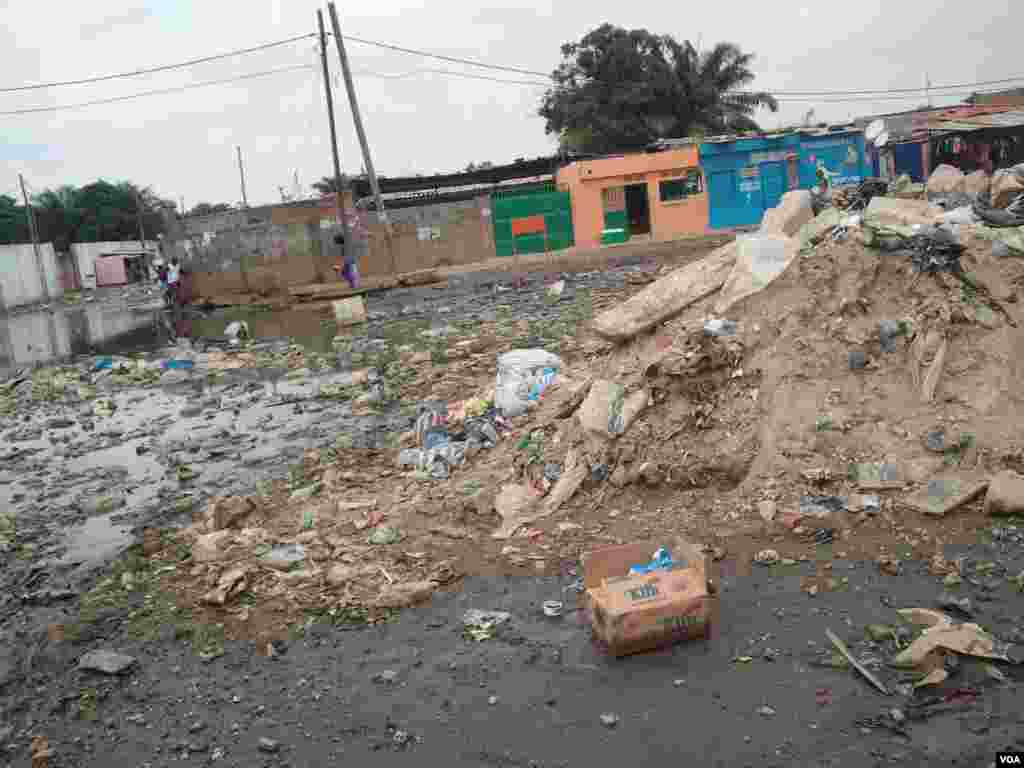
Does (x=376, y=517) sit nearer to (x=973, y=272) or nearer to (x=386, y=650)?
(x=386, y=650)

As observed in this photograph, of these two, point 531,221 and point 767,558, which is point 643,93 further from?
point 767,558

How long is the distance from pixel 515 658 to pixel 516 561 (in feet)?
2.88

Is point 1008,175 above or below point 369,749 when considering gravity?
above

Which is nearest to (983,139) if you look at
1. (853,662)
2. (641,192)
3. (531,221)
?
(641,192)

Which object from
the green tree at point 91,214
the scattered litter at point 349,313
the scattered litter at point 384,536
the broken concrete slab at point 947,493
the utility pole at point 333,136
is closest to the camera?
the broken concrete slab at point 947,493

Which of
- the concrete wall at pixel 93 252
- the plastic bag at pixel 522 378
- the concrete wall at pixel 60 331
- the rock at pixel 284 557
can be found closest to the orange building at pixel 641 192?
the concrete wall at pixel 60 331

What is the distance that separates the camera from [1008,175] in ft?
20.6

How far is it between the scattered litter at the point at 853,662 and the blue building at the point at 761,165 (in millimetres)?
23351

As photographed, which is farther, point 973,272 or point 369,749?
point 973,272

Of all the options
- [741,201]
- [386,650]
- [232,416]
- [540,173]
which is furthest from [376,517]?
[540,173]

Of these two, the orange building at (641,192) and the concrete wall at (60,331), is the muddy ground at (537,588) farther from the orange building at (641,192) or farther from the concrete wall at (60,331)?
the orange building at (641,192)

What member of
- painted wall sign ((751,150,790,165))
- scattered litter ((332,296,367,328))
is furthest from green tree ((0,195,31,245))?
painted wall sign ((751,150,790,165))

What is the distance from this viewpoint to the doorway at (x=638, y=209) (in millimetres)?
25812

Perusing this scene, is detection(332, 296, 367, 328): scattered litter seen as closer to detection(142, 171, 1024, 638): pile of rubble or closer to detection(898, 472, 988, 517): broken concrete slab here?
detection(142, 171, 1024, 638): pile of rubble
